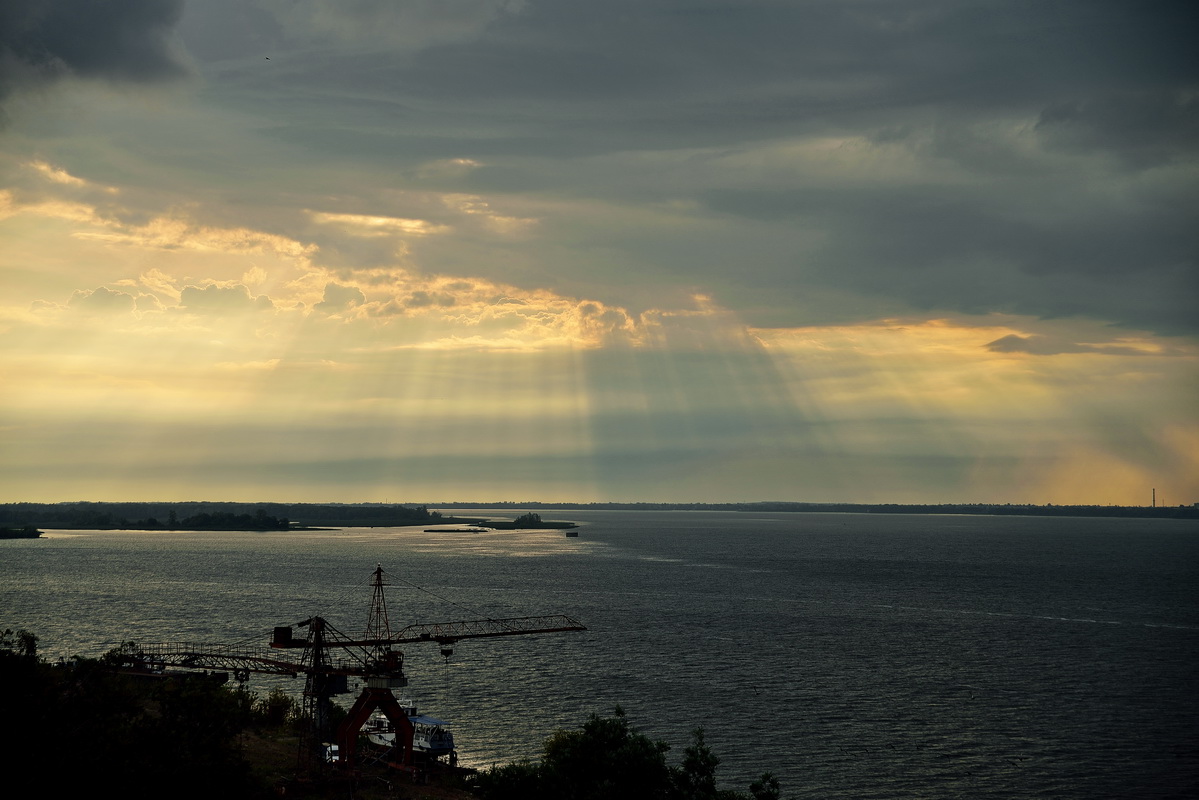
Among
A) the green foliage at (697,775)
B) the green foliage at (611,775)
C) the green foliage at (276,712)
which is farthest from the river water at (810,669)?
the green foliage at (611,775)

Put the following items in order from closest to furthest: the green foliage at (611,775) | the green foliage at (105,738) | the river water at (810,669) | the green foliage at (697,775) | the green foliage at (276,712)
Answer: the green foliage at (105,738), the green foliage at (611,775), the green foliage at (697,775), the river water at (810,669), the green foliage at (276,712)

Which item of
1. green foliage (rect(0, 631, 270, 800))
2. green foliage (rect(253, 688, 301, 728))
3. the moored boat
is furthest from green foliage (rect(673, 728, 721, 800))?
green foliage (rect(253, 688, 301, 728))

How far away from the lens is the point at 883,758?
73.4 m

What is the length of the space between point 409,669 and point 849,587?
11158 centimetres

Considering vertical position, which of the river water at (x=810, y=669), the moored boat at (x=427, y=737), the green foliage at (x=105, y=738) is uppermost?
the green foliage at (x=105, y=738)

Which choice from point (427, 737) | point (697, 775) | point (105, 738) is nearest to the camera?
point (105, 738)

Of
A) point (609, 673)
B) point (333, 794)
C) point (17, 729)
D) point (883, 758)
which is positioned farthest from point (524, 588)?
point (17, 729)

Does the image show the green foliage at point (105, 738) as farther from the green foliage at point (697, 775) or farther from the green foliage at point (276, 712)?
the green foliage at point (697, 775)

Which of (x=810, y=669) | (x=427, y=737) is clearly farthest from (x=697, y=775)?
(x=810, y=669)

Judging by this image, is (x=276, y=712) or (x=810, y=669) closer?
(x=276, y=712)

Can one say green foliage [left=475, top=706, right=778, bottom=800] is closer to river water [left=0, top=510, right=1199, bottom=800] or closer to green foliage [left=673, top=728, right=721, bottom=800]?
green foliage [left=673, top=728, right=721, bottom=800]

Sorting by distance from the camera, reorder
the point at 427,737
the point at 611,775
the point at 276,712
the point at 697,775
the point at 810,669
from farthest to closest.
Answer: the point at 810,669
the point at 276,712
the point at 427,737
the point at 697,775
the point at 611,775

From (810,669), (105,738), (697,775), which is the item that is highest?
(105,738)

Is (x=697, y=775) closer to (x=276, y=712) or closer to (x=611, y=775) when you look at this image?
(x=611, y=775)
